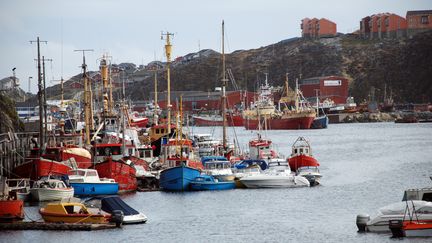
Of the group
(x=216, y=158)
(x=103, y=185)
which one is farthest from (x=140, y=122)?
(x=103, y=185)

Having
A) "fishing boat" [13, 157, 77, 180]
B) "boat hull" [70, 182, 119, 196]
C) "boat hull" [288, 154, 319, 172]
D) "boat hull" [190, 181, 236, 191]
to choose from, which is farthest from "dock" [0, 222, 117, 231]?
"boat hull" [288, 154, 319, 172]

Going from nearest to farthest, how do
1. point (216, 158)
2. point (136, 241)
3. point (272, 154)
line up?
point (136, 241) < point (216, 158) < point (272, 154)

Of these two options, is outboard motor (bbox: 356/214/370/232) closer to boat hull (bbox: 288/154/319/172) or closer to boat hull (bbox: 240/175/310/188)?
boat hull (bbox: 240/175/310/188)

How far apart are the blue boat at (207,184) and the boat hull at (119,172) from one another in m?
4.13

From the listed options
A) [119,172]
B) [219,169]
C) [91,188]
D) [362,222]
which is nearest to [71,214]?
[91,188]

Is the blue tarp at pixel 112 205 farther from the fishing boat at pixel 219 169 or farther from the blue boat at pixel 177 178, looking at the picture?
the fishing boat at pixel 219 169

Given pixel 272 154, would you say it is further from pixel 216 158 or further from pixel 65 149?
pixel 65 149

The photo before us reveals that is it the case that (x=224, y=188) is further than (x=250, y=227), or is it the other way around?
(x=224, y=188)

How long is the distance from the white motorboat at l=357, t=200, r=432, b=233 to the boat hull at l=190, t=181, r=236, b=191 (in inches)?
827

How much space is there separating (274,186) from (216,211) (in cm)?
1311

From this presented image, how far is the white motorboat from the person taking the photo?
47.1m

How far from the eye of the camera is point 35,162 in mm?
66750

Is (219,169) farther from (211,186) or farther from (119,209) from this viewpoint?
(119,209)

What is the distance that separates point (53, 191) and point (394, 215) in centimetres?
2146
